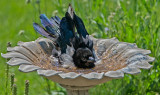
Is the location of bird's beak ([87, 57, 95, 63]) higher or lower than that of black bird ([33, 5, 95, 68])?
lower

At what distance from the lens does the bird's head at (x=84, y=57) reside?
2832mm

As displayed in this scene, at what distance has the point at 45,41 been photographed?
3.15 metres

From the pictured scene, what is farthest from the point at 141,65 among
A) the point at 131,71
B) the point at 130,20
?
the point at 130,20

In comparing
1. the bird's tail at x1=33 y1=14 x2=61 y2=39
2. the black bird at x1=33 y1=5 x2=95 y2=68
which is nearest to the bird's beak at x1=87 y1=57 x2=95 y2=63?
the black bird at x1=33 y1=5 x2=95 y2=68

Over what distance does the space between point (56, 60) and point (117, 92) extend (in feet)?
3.29

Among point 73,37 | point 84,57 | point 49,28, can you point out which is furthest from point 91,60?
point 49,28

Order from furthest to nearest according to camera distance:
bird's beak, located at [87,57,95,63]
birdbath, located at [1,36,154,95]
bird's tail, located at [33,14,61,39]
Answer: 1. bird's tail, located at [33,14,61,39]
2. bird's beak, located at [87,57,95,63]
3. birdbath, located at [1,36,154,95]

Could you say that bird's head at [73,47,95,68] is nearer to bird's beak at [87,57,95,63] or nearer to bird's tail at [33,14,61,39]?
bird's beak at [87,57,95,63]

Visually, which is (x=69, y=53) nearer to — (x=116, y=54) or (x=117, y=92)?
(x=116, y=54)

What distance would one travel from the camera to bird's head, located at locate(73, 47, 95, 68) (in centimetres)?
283

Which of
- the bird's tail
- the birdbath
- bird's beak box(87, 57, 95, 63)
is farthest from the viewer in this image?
the bird's tail

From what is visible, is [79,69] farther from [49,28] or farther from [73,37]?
[49,28]

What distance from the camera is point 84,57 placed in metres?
2.84

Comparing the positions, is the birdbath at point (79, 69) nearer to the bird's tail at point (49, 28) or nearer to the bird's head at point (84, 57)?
the bird's head at point (84, 57)
